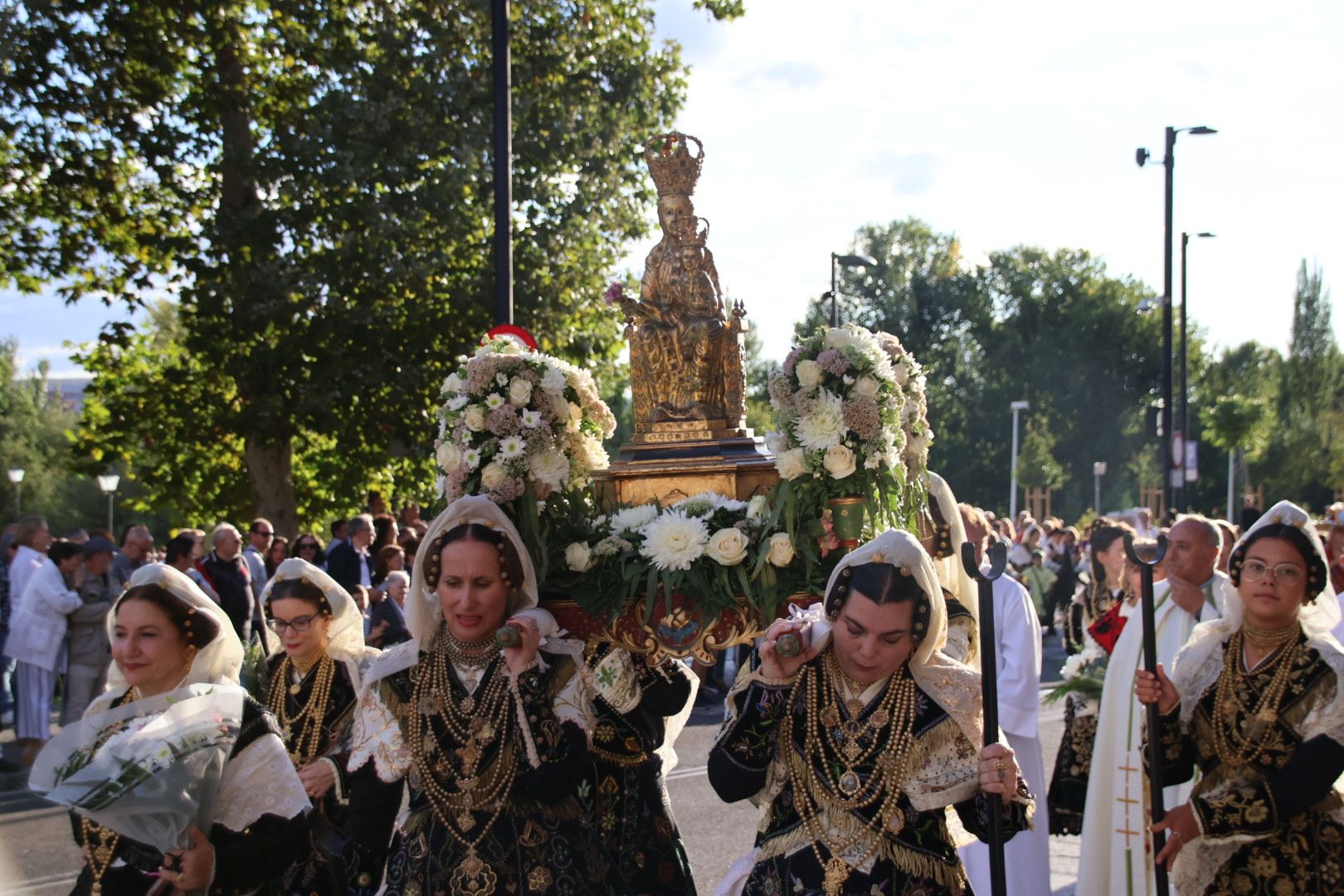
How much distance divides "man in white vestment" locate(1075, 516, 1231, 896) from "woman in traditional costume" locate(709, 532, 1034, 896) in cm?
250

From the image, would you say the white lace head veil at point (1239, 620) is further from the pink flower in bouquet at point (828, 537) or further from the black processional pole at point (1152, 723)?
the pink flower in bouquet at point (828, 537)

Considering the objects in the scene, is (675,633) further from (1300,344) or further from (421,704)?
(1300,344)

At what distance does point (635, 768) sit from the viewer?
220 inches

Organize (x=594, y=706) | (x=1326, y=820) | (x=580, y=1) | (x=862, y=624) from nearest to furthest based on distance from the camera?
(x=862, y=624)
(x=1326, y=820)
(x=594, y=706)
(x=580, y=1)

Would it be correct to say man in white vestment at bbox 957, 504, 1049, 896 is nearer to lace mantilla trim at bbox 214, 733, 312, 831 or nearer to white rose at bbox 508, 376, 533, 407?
white rose at bbox 508, 376, 533, 407

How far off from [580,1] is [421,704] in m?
14.6

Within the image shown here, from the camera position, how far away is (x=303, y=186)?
16188 millimetres

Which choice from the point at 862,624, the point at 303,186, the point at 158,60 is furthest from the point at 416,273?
the point at 862,624

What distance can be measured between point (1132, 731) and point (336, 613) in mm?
3487

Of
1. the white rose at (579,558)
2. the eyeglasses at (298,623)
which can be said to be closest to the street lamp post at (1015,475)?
the eyeglasses at (298,623)

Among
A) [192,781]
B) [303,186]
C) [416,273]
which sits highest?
[303,186]

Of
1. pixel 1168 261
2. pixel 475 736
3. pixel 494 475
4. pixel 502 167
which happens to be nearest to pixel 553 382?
pixel 494 475

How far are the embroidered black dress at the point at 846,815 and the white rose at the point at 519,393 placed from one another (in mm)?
2031

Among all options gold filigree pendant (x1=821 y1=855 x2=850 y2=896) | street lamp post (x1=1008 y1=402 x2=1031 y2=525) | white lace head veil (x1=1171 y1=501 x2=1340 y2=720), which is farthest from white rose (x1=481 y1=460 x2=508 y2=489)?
street lamp post (x1=1008 y1=402 x2=1031 y2=525)
